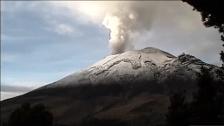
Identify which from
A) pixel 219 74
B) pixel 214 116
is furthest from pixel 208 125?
pixel 219 74

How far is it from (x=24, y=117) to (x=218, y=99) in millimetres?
23970

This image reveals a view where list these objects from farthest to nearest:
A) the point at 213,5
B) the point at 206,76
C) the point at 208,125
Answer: the point at 206,76
the point at 213,5
the point at 208,125

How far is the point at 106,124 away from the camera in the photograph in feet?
621

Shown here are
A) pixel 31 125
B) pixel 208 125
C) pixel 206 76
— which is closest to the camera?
pixel 208 125

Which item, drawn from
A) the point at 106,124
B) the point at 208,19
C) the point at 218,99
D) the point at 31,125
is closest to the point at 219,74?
the point at 218,99

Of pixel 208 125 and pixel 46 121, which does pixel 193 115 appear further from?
pixel 46 121

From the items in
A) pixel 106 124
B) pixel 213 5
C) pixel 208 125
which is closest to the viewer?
pixel 208 125

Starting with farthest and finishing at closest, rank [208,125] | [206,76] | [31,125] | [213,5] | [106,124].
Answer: [106,124] → [31,125] → [206,76] → [213,5] → [208,125]

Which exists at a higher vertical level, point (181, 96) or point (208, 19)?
point (208, 19)

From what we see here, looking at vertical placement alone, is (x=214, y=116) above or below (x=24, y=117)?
below

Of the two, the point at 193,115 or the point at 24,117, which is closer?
the point at 193,115

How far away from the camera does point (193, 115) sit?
3194 centimetres

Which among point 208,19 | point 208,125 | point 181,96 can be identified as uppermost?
point 208,19

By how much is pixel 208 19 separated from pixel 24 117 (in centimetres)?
2419
